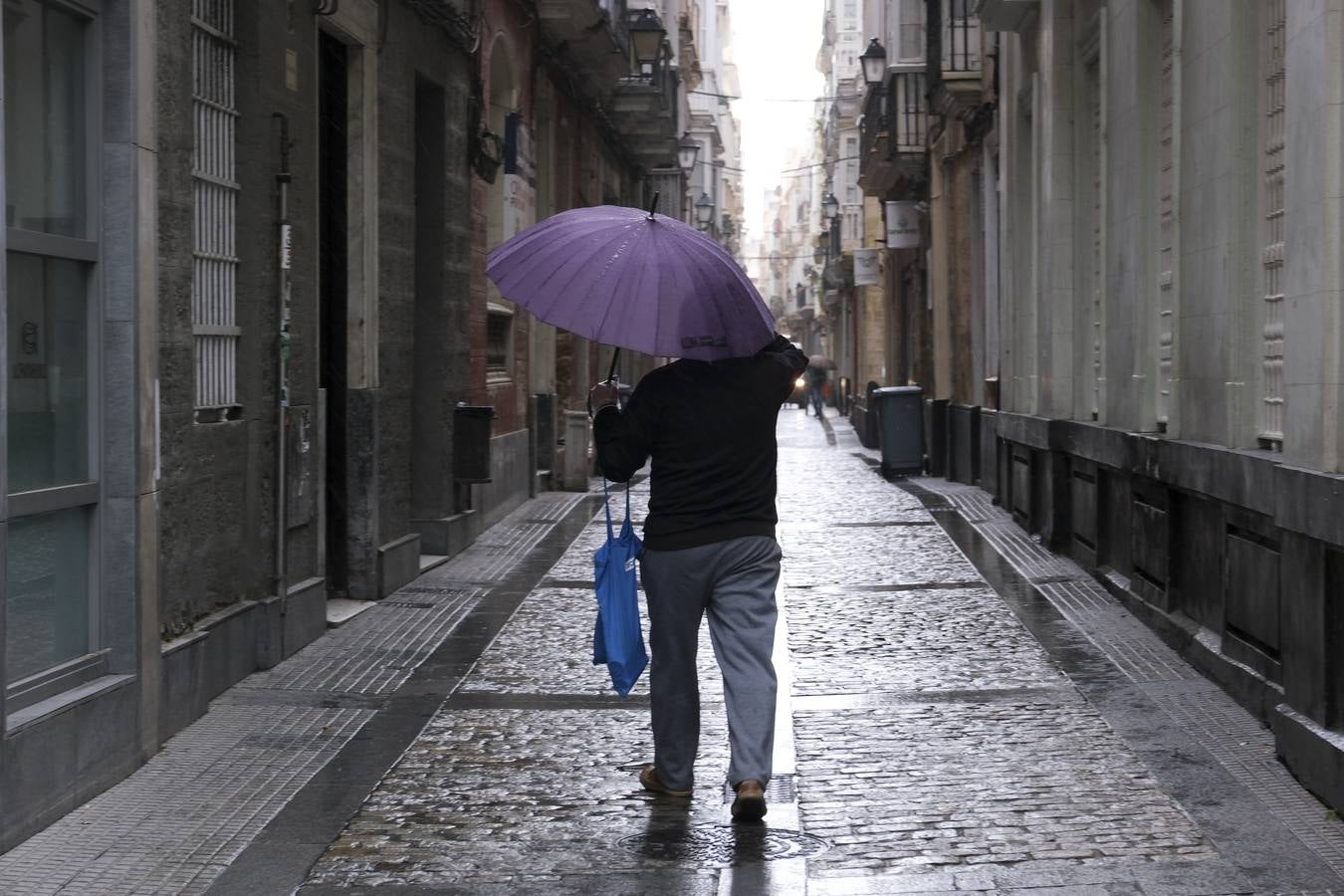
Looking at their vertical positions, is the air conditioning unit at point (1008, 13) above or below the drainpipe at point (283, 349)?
above

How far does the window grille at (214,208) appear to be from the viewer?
27.5 ft

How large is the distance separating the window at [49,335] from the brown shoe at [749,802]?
2447 mm

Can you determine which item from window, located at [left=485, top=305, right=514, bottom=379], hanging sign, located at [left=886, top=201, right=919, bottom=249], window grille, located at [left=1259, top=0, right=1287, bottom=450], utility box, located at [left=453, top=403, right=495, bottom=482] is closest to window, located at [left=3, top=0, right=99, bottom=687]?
window grille, located at [left=1259, top=0, right=1287, bottom=450]

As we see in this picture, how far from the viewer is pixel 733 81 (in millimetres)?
117562

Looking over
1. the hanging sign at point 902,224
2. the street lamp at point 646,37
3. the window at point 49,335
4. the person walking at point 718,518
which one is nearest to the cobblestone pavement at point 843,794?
the person walking at point 718,518

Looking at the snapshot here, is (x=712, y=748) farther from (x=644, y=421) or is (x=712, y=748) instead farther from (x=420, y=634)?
(x=420, y=634)

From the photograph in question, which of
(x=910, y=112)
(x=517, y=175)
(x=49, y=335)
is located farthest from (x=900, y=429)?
(x=49, y=335)

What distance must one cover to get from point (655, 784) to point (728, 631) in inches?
27.6

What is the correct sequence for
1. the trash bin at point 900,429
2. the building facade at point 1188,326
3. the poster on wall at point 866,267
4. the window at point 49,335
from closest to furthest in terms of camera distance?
the window at point 49,335, the building facade at point 1188,326, the trash bin at point 900,429, the poster on wall at point 866,267

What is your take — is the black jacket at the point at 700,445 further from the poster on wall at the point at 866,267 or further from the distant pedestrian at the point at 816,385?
the distant pedestrian at the point at 816,385

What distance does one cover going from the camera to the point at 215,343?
863cm

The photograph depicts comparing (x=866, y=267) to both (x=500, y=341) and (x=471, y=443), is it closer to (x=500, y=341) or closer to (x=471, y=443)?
(x=500, y=341)

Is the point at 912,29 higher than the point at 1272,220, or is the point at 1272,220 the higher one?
the point at 912,29

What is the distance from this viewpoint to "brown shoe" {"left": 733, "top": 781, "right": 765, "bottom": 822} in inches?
238
